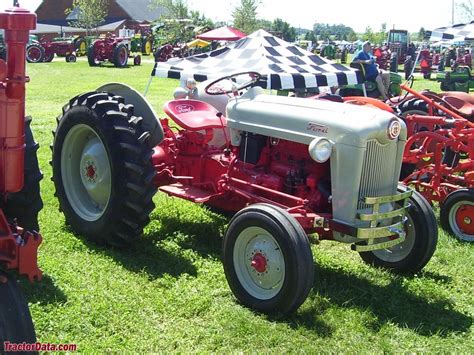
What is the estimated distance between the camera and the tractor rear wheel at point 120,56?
25766 mm

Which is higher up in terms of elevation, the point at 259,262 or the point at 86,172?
the point at 86,172

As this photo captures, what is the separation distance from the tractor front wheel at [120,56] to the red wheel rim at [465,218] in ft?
73.7

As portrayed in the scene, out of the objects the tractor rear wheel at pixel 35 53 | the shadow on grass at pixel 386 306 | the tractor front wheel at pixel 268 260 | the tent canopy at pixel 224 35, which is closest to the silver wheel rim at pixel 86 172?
the tractor front wheel at pixel 268 260

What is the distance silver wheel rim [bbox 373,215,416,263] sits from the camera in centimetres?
422

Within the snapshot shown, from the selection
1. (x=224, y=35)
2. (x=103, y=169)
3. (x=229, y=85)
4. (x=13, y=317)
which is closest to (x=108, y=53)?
(x=224, y=35)

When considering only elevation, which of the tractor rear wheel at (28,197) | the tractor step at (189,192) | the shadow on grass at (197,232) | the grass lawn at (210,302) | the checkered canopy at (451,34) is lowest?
the grass lawn at (210,302)

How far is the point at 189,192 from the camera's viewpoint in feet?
15.7

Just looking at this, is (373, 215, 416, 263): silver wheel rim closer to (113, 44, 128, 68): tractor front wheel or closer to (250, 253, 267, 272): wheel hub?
(250, 253, 267, 272): wheel hub

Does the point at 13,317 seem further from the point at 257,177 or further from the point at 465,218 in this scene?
the point at 465,218

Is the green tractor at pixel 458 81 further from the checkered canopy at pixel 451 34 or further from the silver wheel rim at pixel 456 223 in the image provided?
the silver wheel rim at pixel 456 223

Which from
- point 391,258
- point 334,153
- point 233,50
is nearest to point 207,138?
point 334,153

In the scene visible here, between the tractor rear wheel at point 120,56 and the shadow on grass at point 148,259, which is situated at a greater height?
the tractor rear wheel at point 120,56

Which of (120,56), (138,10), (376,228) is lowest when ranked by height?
(376,228)

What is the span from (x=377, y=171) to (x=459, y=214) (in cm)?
182
